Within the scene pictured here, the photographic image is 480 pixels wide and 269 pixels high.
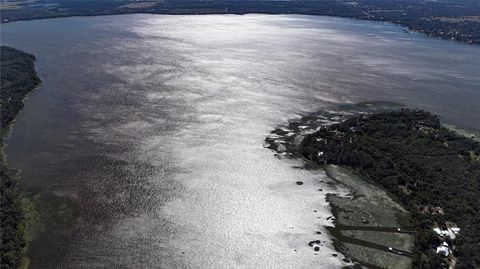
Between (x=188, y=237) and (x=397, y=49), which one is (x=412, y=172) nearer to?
(x=188, y=237)

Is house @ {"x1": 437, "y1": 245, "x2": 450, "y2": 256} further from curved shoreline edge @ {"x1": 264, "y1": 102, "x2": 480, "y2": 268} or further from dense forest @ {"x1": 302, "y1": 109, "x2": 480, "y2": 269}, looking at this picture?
dense forest @ {"x1": 302, "y1": 109, "x2": 480, "y2": 269}

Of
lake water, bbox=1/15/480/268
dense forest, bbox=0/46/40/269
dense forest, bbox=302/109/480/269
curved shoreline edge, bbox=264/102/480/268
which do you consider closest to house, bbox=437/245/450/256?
curved shoreline edge, bbox=264/102/480/268

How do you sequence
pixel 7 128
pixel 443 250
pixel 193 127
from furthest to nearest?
pixel 193 127 < pixel 7 128 < pixel 443 250

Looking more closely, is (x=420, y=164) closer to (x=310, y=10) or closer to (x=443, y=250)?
(x=443, y=250)

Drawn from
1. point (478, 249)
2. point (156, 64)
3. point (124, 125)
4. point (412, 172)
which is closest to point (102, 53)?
point (156, 64)

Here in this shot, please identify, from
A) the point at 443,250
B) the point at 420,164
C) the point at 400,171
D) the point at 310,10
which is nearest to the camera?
the point at 443,250

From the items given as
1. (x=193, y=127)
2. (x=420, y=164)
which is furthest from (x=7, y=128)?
(x=420, y=164)

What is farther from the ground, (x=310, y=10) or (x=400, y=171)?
(x=310, y=10)

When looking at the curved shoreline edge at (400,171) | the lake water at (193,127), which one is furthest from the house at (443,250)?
the lake water at (193,127)
